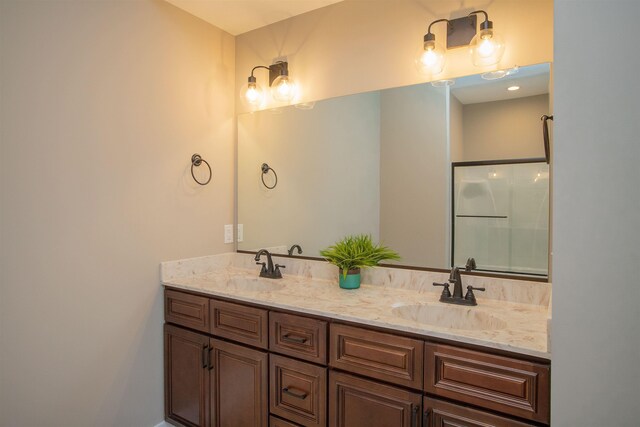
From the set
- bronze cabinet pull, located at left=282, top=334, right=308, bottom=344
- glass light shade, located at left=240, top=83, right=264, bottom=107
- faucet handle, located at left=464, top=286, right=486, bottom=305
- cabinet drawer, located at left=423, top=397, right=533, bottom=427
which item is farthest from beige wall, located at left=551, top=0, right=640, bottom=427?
glass light shade, located at left=240, top=83, right=264, bottom=107

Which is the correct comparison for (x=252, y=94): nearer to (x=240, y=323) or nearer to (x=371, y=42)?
(x=371, y=42)

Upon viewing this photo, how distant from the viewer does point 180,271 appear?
2.27 metres

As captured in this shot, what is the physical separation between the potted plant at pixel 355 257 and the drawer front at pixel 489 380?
2.26 feet

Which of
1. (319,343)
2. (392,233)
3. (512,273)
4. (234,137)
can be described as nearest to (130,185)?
(234,137)

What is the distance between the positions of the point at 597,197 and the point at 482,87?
95 centimetres

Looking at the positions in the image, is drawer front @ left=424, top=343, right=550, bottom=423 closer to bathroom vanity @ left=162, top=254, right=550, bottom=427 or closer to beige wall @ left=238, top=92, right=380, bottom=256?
bathroom vanity @ left=162, top=254, right=550, bottom=427

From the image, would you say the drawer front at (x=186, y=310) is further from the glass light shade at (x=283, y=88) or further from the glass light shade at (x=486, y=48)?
the glass light shade at (x=486, y=48)

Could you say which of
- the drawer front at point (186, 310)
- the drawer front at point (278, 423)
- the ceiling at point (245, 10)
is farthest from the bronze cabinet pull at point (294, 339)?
the ceiling at point (245, 10)

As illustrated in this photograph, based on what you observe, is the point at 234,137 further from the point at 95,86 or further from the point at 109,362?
the point at 109,362

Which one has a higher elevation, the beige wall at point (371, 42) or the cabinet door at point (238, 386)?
the beige wall at point (371, 42)

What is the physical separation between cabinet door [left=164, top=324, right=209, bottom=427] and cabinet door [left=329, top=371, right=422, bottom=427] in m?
0.81

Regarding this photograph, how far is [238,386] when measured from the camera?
72.0 inches

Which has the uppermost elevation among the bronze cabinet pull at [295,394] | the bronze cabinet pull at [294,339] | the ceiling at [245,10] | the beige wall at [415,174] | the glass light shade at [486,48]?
the ceiling at [245,10]

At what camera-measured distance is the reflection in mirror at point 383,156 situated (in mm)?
1743
